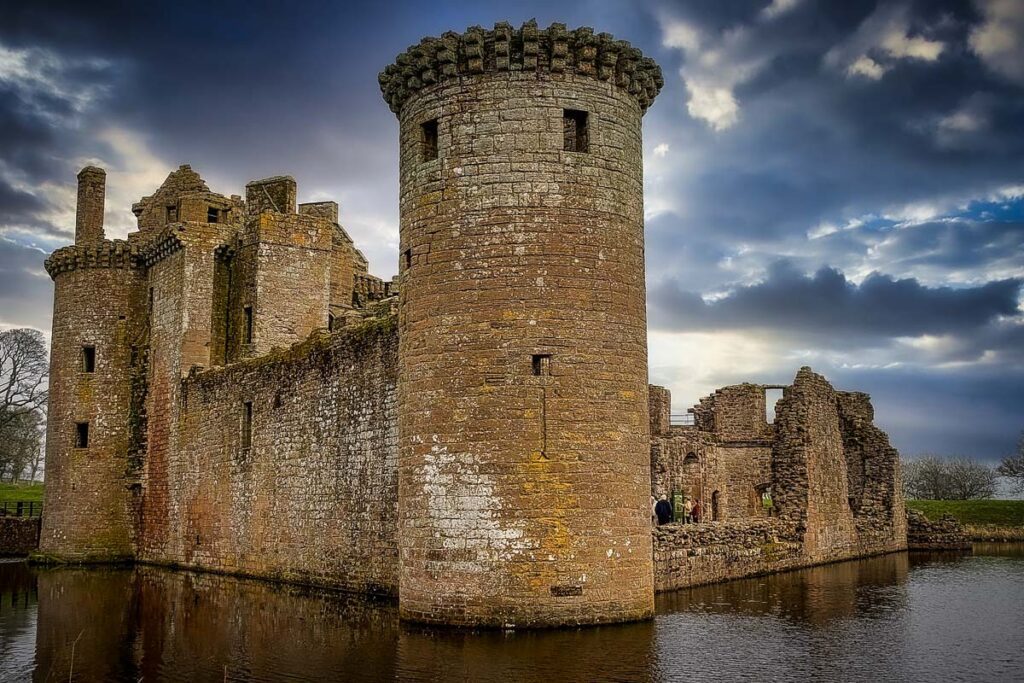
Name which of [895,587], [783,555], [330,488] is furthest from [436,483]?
[783,555]

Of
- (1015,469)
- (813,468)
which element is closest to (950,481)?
(1015,469)

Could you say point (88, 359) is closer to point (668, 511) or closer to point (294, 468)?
point (294, 468)

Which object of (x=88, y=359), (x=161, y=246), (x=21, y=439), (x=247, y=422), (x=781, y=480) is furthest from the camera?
(x=21, y=439)

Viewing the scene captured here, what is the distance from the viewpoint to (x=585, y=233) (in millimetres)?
14594

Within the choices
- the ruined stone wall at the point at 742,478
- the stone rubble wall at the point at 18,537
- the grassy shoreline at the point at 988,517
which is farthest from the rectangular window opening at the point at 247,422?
the grassy shoreline at the point at 988,517

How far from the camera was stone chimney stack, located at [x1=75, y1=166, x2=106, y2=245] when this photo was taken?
2966 cm

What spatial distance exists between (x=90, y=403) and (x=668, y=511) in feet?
51.4

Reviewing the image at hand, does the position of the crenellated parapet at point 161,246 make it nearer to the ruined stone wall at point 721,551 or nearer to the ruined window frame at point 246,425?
the ruined window frame at point 246,425

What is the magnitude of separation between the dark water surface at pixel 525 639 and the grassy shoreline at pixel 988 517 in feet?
58.1

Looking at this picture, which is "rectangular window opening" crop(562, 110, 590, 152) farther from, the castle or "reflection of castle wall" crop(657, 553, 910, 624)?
"reflection of castle wall" crop(657, 553, 910, 624)

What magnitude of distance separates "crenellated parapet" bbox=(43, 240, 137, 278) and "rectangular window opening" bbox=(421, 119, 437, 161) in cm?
1600

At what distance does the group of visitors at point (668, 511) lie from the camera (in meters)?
24.1

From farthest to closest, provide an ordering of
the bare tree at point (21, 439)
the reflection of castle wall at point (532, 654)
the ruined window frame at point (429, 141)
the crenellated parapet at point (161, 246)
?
the bare tree at point (21, 439), the crenellated parapet at point (161, 246), the ruined window frame at point (429, 141), the reflection of castle wall at point (532, 654)

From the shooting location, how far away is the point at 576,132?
49.5 feet
